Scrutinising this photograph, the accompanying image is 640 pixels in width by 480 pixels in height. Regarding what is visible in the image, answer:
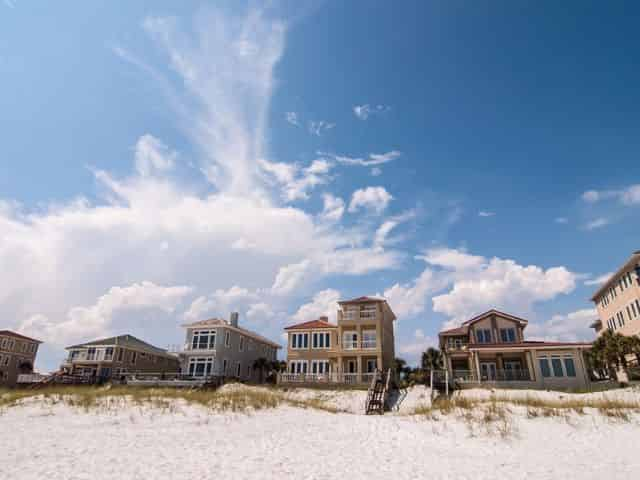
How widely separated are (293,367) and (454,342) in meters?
17.1

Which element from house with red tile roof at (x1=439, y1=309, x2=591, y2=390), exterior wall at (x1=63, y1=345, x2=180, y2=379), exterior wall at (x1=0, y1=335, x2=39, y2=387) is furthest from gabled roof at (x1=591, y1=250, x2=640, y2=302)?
exterior wall at (x1=0, y1=335, x2=39, y2=387)

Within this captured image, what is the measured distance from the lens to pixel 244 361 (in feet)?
152

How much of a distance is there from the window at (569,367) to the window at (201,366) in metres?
31.8

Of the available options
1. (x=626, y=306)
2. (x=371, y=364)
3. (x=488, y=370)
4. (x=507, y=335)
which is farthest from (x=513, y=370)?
(x=626, y=306)

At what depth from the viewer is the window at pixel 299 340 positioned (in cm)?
4075

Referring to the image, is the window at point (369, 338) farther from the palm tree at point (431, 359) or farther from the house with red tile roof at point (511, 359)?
the house with red tile roof at point (511, 359)

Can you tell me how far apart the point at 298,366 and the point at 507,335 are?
20.6m

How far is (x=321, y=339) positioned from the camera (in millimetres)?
40531

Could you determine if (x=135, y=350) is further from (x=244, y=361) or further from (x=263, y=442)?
(x=263, y=442)

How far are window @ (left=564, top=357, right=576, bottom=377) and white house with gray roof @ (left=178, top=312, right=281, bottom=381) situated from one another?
29600 mm

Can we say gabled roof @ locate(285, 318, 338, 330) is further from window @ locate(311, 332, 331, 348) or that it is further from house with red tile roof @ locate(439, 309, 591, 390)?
house with red tile roof @ locate(439, 309, 591, 390)

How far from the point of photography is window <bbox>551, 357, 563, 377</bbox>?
99.6 ft

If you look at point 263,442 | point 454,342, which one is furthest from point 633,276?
point 263,442

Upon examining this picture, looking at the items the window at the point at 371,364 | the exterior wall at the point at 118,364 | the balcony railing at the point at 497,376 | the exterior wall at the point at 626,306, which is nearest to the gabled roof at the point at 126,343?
the exterior wall at the point at 118,364
